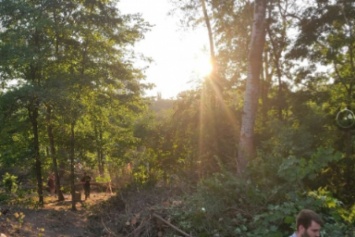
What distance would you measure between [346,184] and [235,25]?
10358mm

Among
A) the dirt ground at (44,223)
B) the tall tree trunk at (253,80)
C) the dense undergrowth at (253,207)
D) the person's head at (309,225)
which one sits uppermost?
the tall tree trunk at (253,80)

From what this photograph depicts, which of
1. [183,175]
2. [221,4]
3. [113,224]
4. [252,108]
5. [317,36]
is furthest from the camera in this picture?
[317,36]

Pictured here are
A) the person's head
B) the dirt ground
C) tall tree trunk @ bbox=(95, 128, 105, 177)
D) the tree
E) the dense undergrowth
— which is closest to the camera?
the person's head

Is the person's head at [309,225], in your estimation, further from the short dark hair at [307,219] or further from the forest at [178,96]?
the forest at [178,96]

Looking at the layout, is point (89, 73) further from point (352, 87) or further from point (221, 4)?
point (352, 87)

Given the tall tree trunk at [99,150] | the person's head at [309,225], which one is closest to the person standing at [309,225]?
the person's head at [309,225]

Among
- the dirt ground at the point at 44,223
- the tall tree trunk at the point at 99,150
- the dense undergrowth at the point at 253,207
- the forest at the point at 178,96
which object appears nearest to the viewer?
the dense undergrowth at the point at 253,207

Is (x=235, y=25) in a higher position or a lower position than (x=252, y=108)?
higher

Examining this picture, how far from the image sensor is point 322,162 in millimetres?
7672

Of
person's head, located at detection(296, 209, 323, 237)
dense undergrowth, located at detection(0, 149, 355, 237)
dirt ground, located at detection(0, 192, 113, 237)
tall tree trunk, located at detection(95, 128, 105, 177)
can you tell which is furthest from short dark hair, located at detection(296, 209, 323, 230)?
tall tree trunk, located at detection(95, 128, 105, 177)

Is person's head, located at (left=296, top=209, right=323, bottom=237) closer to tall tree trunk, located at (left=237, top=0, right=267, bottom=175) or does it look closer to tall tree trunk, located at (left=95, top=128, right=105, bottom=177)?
tall tree trunk, located at (left=237, top=0, right=267, bottom=175)

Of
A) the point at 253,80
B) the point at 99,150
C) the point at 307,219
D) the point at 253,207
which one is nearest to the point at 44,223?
the point at 99,150

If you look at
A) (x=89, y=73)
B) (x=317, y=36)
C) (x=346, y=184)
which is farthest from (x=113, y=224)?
(x=317, y=36)

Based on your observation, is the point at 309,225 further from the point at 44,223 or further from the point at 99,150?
the point at 99,150
